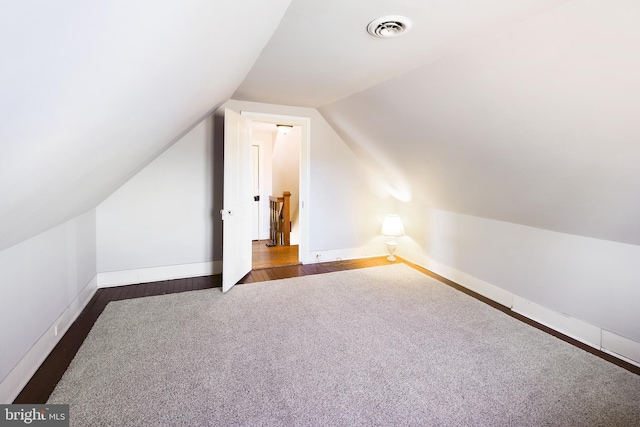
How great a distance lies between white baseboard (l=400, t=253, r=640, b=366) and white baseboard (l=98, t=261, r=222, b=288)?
10.2 ft

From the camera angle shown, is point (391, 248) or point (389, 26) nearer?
point (389, 26)

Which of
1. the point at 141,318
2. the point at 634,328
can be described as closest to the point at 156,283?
the point at 141,318

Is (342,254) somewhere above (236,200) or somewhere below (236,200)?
below

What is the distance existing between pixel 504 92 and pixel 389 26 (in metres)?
0.88

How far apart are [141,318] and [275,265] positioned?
6.33 ft

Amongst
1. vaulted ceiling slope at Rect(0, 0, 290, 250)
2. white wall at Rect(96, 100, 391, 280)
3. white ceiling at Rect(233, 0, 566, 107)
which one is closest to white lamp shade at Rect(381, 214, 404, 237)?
white wall at Rect(96, 100, 391, 280)

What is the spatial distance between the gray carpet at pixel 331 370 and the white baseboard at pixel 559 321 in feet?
0.78

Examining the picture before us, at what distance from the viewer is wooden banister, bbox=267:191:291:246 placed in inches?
222

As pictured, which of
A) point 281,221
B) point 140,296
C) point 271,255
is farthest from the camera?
point 281,221

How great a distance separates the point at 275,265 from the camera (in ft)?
14.6

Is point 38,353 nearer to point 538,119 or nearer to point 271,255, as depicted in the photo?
point 271,255

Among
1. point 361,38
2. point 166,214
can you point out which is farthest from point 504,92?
point 166,214

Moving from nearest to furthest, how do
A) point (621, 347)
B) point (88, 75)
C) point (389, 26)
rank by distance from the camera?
point (88, 75) → point (389, 26) → point (621, 347)

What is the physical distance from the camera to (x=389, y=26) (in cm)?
185
